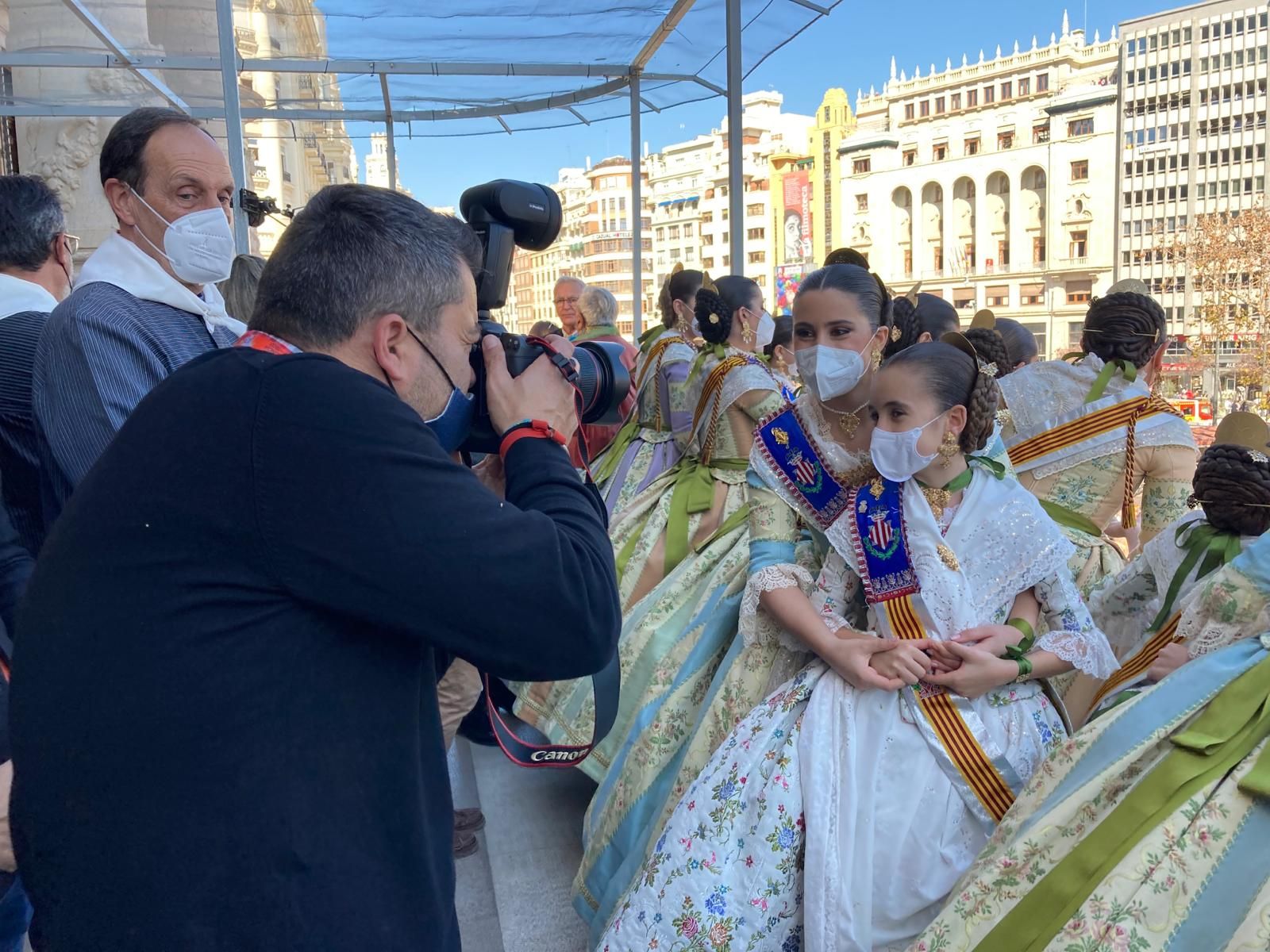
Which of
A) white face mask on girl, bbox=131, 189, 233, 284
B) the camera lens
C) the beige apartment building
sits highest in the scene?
the beige apartment building

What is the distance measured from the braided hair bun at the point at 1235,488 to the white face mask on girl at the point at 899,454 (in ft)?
1.41

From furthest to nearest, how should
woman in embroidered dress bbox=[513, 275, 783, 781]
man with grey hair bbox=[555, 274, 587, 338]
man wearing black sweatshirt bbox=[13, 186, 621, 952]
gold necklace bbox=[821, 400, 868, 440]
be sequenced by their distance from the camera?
man with grey hair bbox=[555, 274, 587, 338] → woman in embroidered dress bbox=[513, 275, 783, 781] → gold necklace bbox=[821, 400, 868, 440] → man wearing black sweatshirt bbox=[13, 186, 621, 952]

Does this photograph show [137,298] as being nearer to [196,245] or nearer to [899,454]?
[196,245]

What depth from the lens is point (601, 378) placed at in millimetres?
1198

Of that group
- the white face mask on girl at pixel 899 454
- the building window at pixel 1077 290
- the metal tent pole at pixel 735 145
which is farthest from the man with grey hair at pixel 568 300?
the building window at pixel 1077 290

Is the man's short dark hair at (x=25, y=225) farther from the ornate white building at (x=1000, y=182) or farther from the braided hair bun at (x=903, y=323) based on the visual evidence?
the ornate white building at (x=1000, y=182)

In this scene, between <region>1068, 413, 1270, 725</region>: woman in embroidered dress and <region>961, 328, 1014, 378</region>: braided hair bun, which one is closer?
<region>1068, 413, 1270, 725</region>: woman in embroidered dress

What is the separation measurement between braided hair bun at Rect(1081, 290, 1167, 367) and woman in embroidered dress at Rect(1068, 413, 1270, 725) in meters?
0.63

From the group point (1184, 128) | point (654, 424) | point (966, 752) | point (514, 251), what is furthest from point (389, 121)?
point (1184, 128)

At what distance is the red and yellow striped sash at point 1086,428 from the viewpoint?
7.25ft

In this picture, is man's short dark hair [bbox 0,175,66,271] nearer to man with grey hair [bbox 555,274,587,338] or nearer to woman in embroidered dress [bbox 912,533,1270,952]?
woman in embroidered dress [bbox 912,533,1270,952]

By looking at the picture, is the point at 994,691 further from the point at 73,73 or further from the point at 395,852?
the point at 73,73

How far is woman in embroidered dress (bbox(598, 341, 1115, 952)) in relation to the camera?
156 centimetres

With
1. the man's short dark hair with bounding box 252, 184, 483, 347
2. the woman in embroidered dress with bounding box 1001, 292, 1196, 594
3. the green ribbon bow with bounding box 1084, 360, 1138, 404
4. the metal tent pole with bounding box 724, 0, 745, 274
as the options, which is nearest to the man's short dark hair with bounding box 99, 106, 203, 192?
the man's short dark hair with bounding box 252, 184, 483, 347
